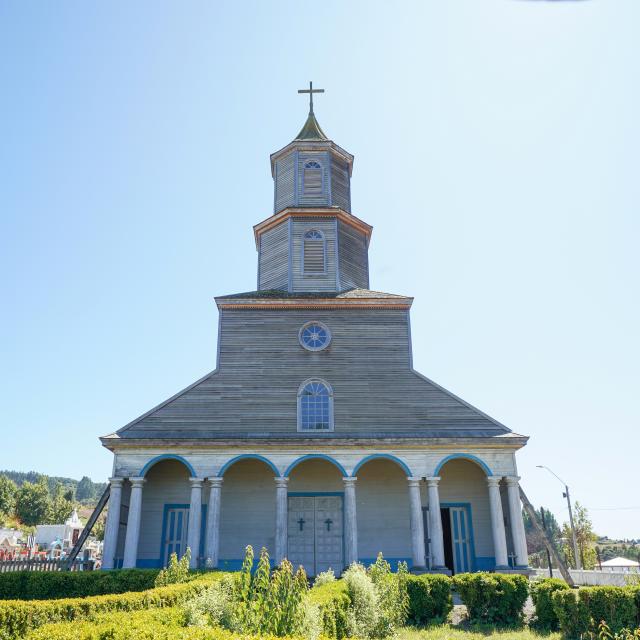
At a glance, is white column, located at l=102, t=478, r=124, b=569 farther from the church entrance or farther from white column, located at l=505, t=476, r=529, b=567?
white column, located at l=505, t=476, r=529, b=567

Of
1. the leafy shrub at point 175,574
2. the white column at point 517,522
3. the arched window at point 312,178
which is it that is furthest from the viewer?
the arched window at point 312,178

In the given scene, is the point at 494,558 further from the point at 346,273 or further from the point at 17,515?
the point at 17,515

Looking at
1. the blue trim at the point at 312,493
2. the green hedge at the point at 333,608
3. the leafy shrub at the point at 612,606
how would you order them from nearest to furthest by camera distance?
the green hedge at the point at 333,608 < the leafy shrub at the point at 612,606 < the blue trim at the point at 312,493

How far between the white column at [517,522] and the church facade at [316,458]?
0.18ft

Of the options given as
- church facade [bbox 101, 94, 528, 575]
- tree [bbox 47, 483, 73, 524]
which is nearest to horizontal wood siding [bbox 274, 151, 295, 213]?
church facade [bbox 101, 94, 528, 575]

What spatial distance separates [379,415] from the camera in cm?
2200

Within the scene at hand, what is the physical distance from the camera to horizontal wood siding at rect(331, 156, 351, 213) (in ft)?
95.1

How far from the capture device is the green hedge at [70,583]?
15.0 metres

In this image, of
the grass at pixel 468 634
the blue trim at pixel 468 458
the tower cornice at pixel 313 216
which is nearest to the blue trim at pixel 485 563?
the blue trim at pixel 468 458

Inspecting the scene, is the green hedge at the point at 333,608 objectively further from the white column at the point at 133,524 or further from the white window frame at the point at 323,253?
the white window frame at the point at 323,253

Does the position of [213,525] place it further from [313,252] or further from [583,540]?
[583,540]

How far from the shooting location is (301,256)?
26.7 metres

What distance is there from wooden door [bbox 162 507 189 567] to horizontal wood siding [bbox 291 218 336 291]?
10.7 metres

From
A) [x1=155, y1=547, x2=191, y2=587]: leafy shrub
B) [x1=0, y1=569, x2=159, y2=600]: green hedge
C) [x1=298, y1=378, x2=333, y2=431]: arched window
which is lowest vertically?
[x1=0, y1=569, x2=159, y2=600]: green hedge
